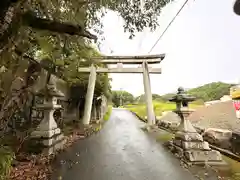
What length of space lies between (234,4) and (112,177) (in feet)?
11.5

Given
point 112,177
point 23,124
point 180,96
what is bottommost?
point 112,177

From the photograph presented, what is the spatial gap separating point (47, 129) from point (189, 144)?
13.1 feet

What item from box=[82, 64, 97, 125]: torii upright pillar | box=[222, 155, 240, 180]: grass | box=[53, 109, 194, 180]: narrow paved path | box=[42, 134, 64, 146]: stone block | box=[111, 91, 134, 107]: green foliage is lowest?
box=[222, 155, 240, 180]: grass

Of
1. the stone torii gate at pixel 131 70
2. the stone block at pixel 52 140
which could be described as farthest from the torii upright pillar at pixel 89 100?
the stone block at pixel 52 140

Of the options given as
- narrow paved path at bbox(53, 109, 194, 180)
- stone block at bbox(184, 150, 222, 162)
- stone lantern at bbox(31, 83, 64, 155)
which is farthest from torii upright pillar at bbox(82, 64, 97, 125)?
stone block at bbox(184, 150, 222, 162)

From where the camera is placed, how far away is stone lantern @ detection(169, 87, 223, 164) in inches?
168

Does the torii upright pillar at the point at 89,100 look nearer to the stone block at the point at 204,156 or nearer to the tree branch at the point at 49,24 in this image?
the stone block at the point at 204,156

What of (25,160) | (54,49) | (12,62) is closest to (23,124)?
(25,160)

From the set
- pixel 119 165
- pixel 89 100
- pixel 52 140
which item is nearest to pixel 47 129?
pixel 52 140

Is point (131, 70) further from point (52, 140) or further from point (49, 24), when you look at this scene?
point (49, 24)

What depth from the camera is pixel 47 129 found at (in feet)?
15.4

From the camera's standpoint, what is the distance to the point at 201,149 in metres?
4.51

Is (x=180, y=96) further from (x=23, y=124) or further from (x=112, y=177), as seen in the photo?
(x=23, y=124)

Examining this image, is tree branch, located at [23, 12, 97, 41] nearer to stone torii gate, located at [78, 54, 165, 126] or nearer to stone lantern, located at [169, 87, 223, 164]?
stone lantern, located at [169, 87, 223, 164]
